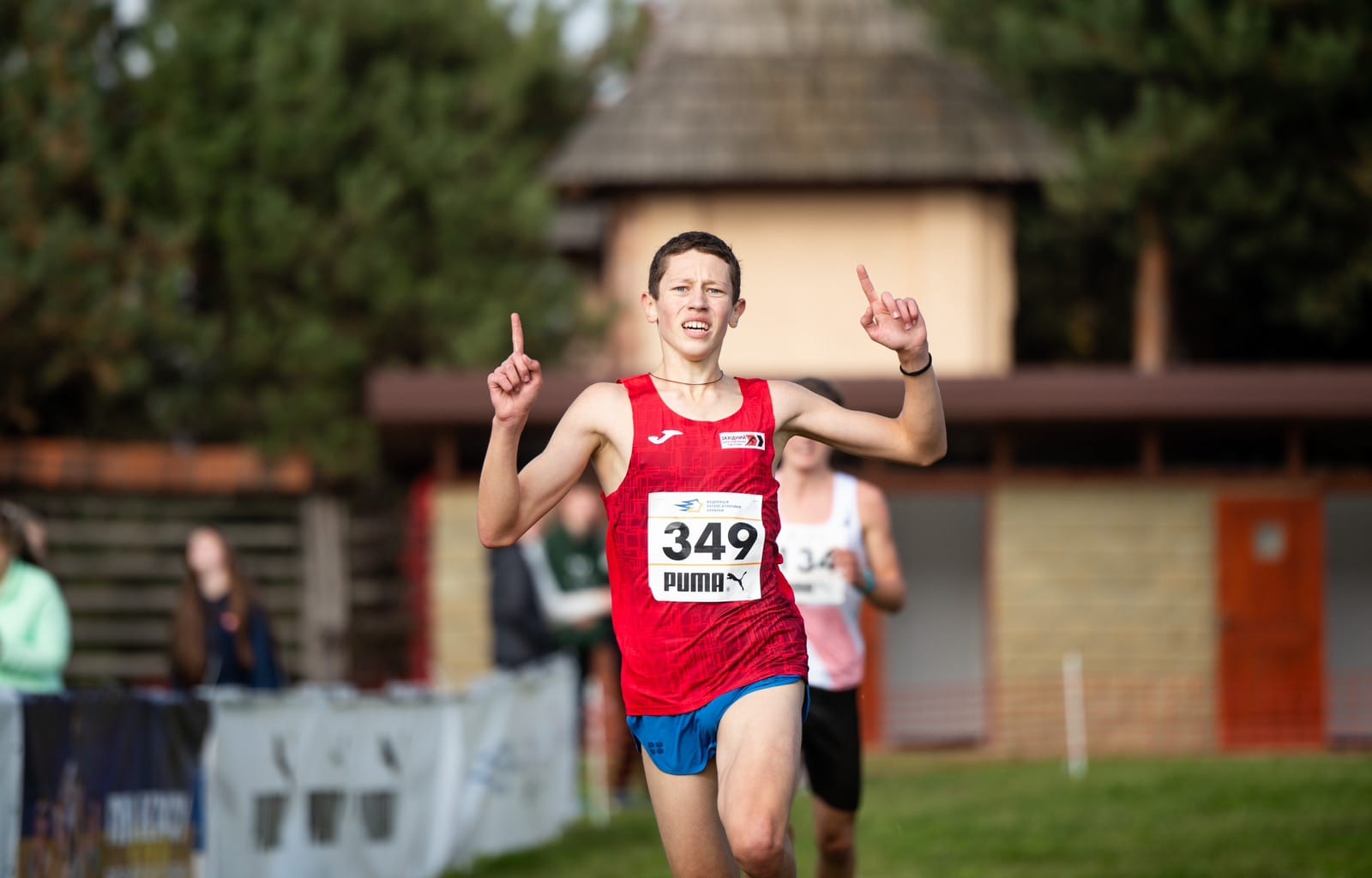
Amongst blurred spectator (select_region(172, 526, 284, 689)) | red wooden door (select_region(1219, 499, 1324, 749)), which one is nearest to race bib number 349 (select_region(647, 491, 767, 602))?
blurred spectator (select_region(172, 526, 284, 689))

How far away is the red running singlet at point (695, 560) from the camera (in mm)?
5293

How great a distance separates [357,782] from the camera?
9.63 m

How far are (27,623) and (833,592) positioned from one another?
141 inches

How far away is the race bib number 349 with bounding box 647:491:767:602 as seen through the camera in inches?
208

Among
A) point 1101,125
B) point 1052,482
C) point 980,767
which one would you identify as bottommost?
point 980,767

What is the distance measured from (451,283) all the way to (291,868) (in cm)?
1581

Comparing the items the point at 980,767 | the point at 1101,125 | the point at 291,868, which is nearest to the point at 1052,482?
the point at 980,767

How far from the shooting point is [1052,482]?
63.5ft

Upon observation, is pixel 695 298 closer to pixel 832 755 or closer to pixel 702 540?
pixel 702 540

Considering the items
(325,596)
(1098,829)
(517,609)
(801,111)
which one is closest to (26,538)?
(517,609)

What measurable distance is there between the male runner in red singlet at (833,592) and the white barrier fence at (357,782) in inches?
110

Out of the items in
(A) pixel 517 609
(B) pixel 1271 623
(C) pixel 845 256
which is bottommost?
(B) pixel 1271 623

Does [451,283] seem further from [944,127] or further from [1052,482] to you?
[1052,482]

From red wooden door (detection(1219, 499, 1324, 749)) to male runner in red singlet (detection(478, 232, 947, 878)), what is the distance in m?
14.6
